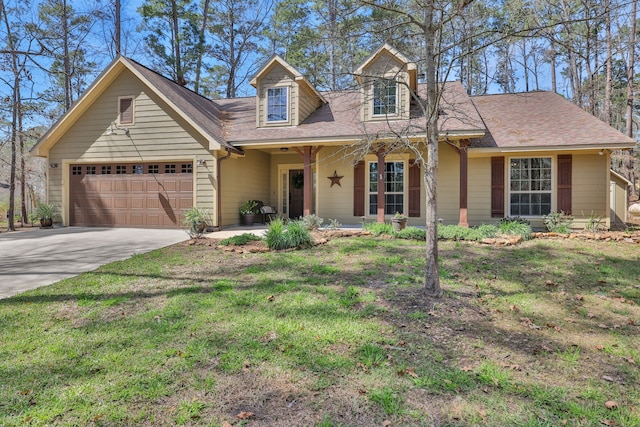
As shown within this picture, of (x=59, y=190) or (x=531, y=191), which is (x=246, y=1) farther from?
(x=531, y=191)

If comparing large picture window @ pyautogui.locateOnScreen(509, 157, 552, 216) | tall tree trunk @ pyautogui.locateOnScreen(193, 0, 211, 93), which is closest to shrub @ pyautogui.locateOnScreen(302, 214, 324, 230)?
large picture window @ pyautogui.locateOnScreen(509, 157, 552, 216)

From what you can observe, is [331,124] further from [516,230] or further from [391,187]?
[516,230]

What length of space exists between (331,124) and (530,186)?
20.7 feet

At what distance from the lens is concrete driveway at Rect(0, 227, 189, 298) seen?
5.14 metres

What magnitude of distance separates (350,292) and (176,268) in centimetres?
297

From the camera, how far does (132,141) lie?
10.9m

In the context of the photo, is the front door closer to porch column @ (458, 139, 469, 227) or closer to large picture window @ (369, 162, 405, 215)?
large picture window @ (369, 162, 405, 215)

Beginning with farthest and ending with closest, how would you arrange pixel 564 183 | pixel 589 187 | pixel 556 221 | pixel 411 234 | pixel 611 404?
pixel 564 183
pixel 589 187
pixel 556 221
pixel 411 234
pixel 611 404

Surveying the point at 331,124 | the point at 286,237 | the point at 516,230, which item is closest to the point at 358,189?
the point at 331,124

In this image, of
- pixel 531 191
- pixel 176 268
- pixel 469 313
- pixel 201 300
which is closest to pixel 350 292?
pixel 469 313

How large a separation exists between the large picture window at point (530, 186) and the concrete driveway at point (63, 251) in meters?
9.53

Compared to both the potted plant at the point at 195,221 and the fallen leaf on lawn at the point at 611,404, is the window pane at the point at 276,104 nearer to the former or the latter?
the potted plant at the point at 195,221

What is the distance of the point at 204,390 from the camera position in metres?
2.39

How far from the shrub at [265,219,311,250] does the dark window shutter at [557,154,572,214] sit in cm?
785
